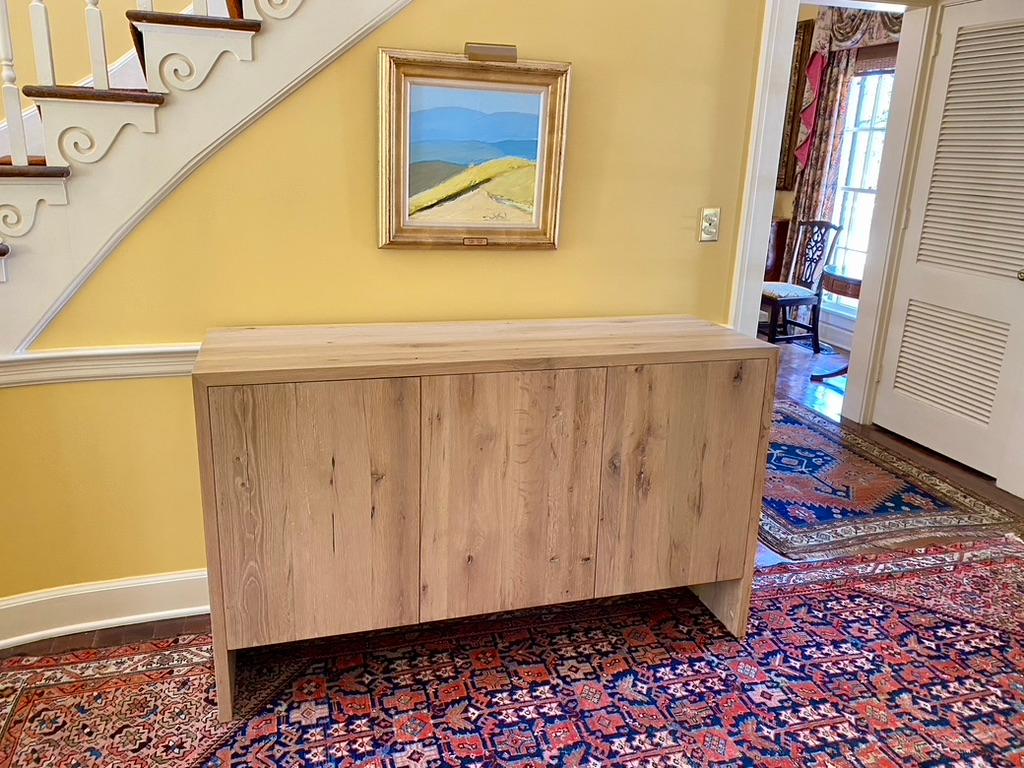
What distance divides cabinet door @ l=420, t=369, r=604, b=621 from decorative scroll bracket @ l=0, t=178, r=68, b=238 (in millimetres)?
1066

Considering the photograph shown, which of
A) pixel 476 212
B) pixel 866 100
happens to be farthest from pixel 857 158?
pixel 476 212

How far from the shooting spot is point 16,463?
210 cm

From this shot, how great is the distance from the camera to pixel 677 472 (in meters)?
2.19

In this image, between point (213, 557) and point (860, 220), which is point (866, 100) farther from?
point (213, 557)

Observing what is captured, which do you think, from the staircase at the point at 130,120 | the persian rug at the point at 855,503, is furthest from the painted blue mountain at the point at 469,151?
the persian rug at the point at 855,503

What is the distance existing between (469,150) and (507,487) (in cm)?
100

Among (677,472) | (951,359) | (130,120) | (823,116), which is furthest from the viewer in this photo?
(823,116)

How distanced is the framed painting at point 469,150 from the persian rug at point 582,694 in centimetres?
123

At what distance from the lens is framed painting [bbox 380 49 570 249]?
7.11ft

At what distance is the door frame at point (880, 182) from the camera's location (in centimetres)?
248

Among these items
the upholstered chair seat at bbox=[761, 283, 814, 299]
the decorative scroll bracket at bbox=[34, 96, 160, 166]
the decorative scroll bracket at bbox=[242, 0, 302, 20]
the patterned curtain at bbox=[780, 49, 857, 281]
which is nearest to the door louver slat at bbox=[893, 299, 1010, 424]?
the upholstered chair seat at bbox=[761, 283, 814, 299]

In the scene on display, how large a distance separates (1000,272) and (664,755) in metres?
2.77

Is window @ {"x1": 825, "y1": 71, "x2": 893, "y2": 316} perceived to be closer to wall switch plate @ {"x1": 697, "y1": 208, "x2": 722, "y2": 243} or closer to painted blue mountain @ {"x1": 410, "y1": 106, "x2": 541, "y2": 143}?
wall switch plate @ {"x1": 697, "y1": 208, "x2": 722, "y2": 243}

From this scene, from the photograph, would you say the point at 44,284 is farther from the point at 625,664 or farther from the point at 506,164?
the point at 625,664
